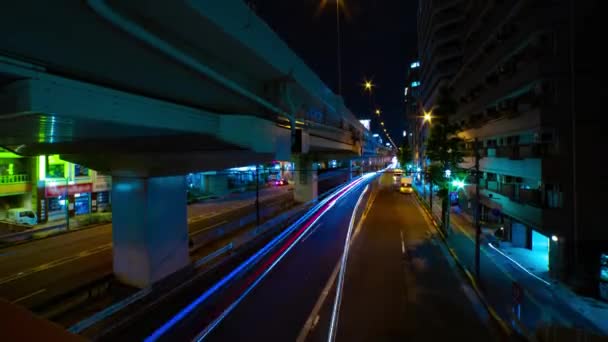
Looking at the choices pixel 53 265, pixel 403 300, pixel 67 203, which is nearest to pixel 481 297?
pixel 403 300

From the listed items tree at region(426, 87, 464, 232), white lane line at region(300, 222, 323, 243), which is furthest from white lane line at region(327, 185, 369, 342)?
tree at region(426, 87, 464, 232)

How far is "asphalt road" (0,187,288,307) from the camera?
981cm

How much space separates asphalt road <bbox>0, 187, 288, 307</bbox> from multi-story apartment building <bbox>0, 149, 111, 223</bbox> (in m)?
5.01

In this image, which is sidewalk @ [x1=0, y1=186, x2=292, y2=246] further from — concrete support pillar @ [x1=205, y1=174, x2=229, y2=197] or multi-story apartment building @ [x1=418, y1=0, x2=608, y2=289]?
multi-story apartment building @ [x1=418, y1=0, x2=608, y2=289]

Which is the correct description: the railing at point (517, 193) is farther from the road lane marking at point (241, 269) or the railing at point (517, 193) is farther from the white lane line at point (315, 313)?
the road lane marking at point (241, 269)

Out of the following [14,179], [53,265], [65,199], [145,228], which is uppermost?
[14,179]

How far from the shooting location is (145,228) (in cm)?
916

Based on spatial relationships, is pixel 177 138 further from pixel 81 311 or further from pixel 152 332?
pixel 81 311

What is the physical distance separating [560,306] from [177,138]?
1448 cm

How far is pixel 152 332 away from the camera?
7801mm

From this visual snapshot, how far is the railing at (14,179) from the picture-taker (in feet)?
69.0

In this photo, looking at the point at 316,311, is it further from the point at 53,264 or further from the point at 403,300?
the point at 53,264

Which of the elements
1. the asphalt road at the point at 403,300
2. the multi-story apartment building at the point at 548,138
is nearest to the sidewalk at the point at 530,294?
the asphalt road at the point at 403,300

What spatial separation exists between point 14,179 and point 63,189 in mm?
3080
